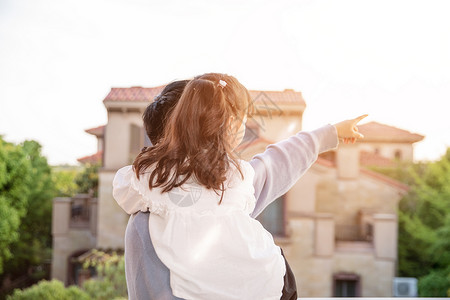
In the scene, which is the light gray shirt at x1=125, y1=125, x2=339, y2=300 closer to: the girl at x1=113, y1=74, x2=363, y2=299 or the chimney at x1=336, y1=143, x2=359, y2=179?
the girl at x1=113, y1=74, x2=363, y2=299

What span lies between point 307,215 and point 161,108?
5.49 m

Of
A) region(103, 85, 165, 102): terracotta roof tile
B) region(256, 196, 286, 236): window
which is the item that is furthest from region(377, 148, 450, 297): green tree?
region(103, 85, 165, 102): terracotta roof tile

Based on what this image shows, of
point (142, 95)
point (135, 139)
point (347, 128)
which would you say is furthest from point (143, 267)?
point (135, 139)

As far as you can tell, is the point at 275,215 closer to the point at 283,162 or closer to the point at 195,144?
the point at 283,162

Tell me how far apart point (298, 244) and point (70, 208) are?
3.62 meters

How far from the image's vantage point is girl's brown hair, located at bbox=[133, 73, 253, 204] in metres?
0.65

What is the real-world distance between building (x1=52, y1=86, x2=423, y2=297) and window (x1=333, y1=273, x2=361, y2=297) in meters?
0.01

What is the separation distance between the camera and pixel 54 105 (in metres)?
7.03

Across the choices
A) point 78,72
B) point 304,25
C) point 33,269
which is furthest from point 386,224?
point 33,269

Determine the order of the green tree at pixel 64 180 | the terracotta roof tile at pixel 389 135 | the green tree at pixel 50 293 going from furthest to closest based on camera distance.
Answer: the terracotta roof tile at pixel 389 135, the green tree at pixel 64 180, the green tree at pixel 50 293

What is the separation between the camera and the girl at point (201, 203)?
2.15 feet

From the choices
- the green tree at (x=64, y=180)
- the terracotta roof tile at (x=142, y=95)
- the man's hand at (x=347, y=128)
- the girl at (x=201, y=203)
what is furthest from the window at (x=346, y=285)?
the girl at (x=201, y=203)

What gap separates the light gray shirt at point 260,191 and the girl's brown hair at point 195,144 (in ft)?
0.29

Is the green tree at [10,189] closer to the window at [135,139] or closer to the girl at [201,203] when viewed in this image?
the window at [135,139]
